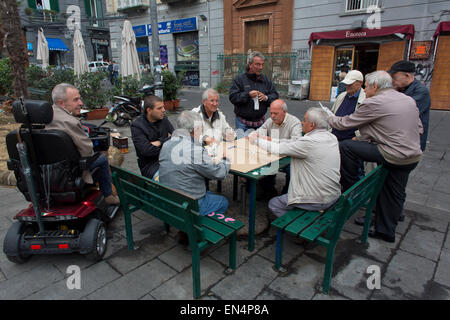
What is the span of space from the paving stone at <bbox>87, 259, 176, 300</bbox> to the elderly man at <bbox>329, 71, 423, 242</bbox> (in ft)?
7.10

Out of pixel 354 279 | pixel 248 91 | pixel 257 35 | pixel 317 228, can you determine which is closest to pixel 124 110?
pixel 248 91

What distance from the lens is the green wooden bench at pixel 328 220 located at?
2215 millimetres

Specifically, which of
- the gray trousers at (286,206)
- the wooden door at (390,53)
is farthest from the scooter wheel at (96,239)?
the wooden door at (390,53)

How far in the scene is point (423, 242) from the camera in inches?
120

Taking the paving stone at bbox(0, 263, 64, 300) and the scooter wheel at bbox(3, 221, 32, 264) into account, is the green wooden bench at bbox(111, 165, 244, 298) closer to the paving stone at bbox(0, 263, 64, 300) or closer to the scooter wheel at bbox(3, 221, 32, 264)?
the paving stone at bbox(0, 263, 64, 300)

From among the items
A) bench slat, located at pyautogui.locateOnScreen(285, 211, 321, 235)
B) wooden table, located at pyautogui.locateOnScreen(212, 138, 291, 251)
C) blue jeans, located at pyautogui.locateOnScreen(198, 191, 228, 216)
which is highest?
wooden table, located at pyautogui.locateOnScreen(212, 138, 291, 251)

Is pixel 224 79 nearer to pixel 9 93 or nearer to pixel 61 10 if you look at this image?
pixel 9 93

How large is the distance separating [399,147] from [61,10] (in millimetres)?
30836

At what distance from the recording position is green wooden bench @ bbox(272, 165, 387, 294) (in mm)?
2215

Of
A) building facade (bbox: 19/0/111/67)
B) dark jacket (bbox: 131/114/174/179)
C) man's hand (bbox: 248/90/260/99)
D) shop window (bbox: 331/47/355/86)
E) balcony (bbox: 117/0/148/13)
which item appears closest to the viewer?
dark jacket (bbox: 131/114/174/179)

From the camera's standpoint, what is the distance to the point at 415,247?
2963mm

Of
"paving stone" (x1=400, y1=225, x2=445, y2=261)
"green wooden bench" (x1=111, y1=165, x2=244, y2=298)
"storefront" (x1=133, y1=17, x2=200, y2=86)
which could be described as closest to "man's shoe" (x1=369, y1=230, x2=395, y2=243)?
"paving stone" (x1=400, y1=225, x2=445, y2=261)

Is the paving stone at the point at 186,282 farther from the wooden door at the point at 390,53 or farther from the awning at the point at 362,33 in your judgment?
the awning at the point at 362,33

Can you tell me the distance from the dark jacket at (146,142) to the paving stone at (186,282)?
1248 mm
